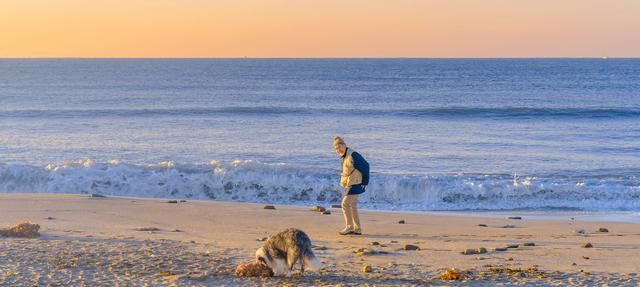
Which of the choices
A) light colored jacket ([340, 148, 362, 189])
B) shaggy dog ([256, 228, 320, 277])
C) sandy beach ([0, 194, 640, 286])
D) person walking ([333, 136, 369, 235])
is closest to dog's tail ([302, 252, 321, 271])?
shaggy dog ([256, 228, 320, 277])

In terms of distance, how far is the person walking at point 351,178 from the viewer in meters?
11.1

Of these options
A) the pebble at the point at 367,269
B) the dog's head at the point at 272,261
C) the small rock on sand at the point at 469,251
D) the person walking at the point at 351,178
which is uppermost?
the person walking at the point at 351,178

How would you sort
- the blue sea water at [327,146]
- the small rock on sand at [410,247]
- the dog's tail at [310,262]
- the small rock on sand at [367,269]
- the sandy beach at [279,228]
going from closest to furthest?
the sandy beach at [279,228] < the dog's tail at [310,262] < the small rock on sand at [367,269] < the small rock on sand at [410,247] < the blue sea water at [327,146]

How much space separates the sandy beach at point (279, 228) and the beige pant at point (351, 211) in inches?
9.5

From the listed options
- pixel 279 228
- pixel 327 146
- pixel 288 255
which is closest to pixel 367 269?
pixel 288 255

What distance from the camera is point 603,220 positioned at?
14.5 meters

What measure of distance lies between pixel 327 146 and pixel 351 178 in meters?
15.1

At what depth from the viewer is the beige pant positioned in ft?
37.1

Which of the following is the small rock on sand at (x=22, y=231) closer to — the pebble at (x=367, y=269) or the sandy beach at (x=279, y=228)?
the sandy beach at (x=279, y=228)

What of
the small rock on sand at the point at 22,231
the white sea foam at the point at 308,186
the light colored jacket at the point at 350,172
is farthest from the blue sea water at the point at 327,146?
the small rock on sand at the point at 22,231

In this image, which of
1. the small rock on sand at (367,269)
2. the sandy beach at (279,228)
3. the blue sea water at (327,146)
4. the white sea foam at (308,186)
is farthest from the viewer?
the blue sea water at (327,146)

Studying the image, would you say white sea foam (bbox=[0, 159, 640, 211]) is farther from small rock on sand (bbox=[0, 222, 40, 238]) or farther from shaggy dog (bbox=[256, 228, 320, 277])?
shaggy dog (bbox=[256, 228, 320, 277])

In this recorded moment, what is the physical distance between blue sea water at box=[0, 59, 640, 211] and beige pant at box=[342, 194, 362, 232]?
237 inches

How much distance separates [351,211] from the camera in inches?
447
